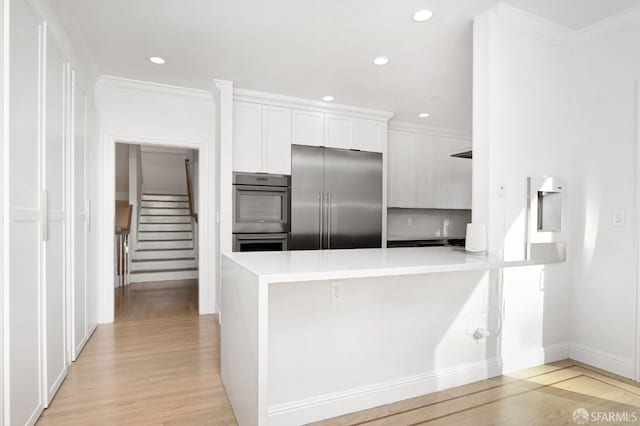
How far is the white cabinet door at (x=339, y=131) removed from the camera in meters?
4.36

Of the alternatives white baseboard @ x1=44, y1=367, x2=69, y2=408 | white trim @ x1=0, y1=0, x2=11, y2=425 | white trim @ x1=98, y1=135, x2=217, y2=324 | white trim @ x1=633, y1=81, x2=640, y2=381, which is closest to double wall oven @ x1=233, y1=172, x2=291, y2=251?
white trim @ x1=98, y1=135, x2=217, y2=324

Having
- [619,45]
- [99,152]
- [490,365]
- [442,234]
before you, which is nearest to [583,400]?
[490,365]

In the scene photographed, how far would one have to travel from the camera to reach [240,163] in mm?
3842

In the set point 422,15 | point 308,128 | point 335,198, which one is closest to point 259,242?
point 335,198

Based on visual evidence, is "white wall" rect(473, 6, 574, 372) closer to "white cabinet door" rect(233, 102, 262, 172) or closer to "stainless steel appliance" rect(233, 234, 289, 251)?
"stainless steel appliance" rect(233, 234, 289, 251)

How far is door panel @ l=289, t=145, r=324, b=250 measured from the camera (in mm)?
4074

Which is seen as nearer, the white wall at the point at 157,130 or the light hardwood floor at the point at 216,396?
the light hardwood floor at the point at 216,396

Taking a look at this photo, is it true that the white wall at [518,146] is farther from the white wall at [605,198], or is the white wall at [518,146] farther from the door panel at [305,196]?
the door panel at [305,196]

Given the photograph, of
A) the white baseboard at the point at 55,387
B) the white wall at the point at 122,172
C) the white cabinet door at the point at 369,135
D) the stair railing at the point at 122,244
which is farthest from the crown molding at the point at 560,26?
the white wall at the point at 122,172

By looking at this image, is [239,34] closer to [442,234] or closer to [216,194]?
[216,194]

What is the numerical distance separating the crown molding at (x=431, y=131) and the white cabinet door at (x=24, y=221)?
421cm

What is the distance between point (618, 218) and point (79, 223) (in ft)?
13.7

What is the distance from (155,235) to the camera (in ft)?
21.4

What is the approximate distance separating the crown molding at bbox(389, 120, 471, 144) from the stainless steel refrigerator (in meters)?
0.87
